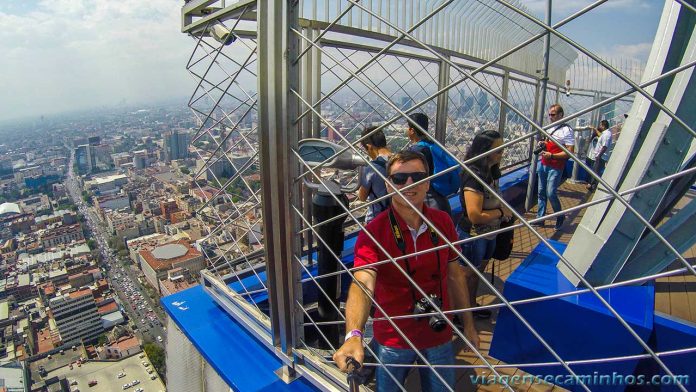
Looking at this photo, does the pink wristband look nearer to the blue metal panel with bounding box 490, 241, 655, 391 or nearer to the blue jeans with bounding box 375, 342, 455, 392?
the blue jeans with bounding box 375, 342, 455, 392

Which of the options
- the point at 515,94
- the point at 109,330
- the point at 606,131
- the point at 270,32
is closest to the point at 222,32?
the point at 270,32

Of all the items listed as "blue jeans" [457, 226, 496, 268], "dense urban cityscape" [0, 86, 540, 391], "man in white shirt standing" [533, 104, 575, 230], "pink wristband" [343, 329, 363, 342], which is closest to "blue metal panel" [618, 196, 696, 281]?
"blue jeans" [457, 226, 496, 268]

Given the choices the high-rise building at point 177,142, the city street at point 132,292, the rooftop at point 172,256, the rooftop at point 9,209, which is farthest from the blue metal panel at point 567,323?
the rooftop at point 9,209

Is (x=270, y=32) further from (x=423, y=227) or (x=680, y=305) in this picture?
(x=680, y=305)

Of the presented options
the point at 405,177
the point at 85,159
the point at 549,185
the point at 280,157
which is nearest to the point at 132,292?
the point at 549,185

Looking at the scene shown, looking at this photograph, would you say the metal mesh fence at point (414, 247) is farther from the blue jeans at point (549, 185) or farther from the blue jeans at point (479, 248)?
the blue jeans at point (549, 185)

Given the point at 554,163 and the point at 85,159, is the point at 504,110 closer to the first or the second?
the point at 554,163

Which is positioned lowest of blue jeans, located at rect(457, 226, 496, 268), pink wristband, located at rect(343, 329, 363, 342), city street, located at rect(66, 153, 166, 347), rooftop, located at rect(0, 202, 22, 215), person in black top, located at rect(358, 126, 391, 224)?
city street, located at rect(66, 153, 166, 347)
